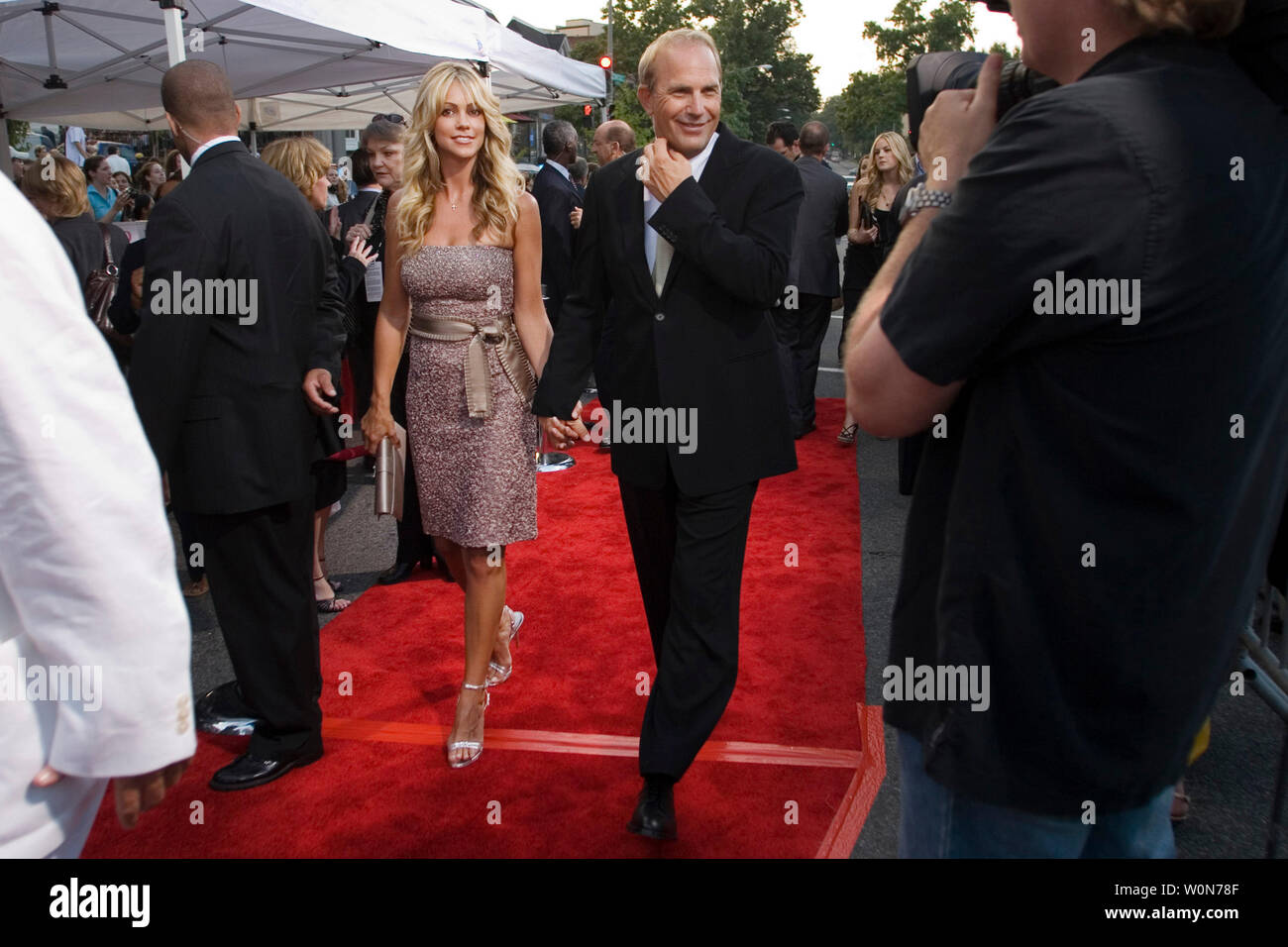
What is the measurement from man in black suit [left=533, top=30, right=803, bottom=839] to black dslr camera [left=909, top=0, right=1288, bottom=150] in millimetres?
1218

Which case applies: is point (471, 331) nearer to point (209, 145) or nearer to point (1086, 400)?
point (209, 145)

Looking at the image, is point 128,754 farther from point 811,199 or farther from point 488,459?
point 811,199

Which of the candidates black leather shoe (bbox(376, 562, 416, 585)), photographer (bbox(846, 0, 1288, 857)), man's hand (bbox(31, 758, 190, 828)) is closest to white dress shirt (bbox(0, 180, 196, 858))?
man's hand (bbox(31, 758, 190, 828))

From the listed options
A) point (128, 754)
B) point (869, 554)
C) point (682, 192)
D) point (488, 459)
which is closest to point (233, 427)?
point (488, 459)

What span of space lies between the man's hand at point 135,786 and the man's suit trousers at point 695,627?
1904mm

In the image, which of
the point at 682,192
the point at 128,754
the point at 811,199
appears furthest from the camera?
the point at 811,199

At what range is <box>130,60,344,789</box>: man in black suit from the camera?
3.07 m

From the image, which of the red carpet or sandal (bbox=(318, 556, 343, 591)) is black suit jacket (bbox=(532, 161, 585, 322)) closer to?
the red carpet

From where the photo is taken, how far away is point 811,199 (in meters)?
7.83

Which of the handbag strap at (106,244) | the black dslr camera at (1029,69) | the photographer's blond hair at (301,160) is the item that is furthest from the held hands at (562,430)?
the handbag strap at (106,244)

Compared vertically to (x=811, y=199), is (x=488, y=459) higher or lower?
lower

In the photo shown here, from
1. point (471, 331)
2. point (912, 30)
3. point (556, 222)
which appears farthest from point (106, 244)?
point (912, 30)

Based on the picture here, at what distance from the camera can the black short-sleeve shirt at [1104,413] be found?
1217 millimetres
